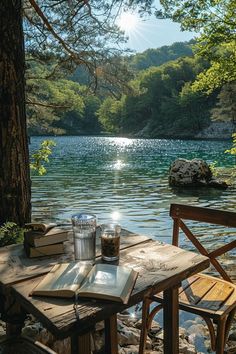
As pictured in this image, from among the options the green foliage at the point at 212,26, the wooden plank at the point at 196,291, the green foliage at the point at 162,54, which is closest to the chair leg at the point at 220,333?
the wooden plank at the point at 196,291

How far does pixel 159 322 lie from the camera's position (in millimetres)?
4266

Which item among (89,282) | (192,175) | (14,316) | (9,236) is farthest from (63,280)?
(192,175)

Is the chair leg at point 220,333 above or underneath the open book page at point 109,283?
underneath

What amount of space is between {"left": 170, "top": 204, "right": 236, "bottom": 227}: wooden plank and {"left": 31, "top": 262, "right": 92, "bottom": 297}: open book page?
61.9 inches

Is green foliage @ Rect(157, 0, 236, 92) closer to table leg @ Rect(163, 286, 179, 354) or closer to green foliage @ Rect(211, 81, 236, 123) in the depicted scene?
table leg @ Rect(163, 286, 179, 354)

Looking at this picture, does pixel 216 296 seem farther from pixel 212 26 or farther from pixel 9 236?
pixel 212 26

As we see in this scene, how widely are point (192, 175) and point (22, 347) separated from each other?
16.5m

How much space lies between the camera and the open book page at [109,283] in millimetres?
1579

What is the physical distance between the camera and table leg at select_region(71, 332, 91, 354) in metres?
1.65

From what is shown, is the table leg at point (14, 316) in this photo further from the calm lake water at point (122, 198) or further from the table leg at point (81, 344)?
the calm lake water at point (122, 198)

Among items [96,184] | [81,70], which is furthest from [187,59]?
[81,70]

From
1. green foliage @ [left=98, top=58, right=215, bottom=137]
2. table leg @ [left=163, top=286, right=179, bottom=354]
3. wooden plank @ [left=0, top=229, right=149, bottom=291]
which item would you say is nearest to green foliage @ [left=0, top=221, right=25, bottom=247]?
wooden plank @ [left=0, top=229, right=149, bottom=291]

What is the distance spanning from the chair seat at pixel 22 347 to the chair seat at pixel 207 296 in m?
1.17

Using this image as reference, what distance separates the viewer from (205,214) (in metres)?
3.17
